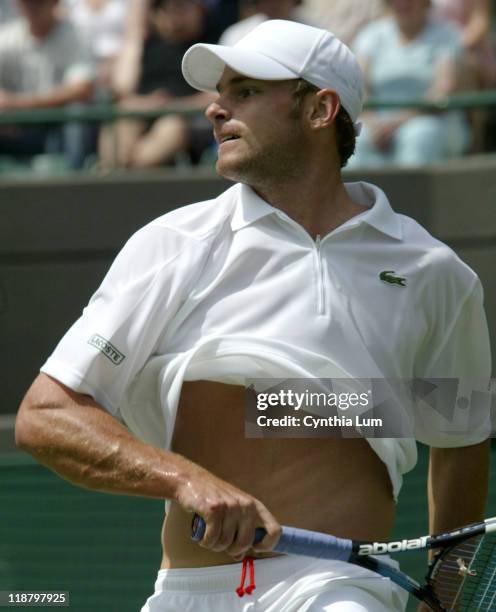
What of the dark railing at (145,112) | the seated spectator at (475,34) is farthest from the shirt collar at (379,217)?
the seated spectator at (475,34)

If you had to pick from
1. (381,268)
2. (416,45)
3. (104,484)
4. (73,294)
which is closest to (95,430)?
(104,484)

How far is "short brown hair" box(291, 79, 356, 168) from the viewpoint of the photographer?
126 inches

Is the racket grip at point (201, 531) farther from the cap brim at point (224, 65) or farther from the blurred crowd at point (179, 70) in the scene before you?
the blurred crowd at point (179, 70)

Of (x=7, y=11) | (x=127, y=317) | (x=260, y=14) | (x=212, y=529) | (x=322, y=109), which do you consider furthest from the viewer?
(x=7, y=11)

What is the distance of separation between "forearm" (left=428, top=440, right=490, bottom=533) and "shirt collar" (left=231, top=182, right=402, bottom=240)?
0.58 meters

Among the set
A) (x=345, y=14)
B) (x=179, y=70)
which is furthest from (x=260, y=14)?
(x=345, y=14)

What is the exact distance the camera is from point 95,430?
276cm

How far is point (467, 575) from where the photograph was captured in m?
3.12

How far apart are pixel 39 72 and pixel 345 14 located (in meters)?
1.70

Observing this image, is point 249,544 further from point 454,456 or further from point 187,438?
point 454,456

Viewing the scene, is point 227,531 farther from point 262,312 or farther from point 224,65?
point 224,65

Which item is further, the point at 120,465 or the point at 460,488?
the point at 460,488

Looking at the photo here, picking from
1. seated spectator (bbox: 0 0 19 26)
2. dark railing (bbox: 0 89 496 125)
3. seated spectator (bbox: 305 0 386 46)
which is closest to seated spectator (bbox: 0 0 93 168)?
dark railing (bbox: 0 89 496 125)

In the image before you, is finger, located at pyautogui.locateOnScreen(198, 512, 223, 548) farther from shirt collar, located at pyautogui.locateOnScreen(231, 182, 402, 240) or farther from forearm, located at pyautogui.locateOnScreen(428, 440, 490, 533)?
forearm, located at pyautogui.locateOnScreen(428, 440, 490, 533)
